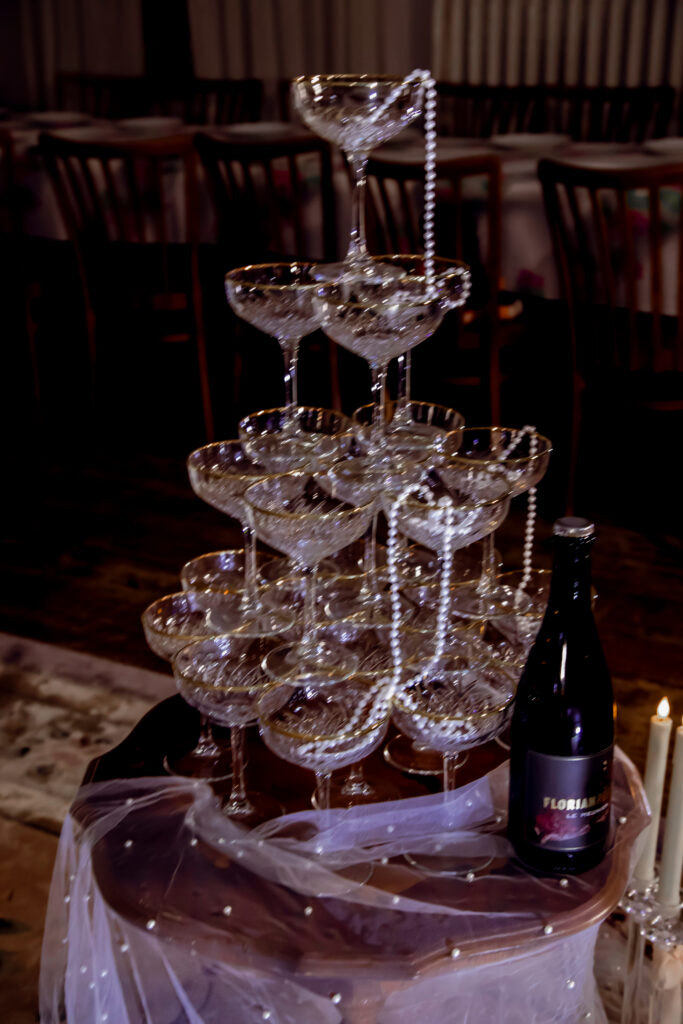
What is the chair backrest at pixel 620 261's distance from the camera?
212 centimetres

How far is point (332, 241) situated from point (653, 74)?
1.96 metres

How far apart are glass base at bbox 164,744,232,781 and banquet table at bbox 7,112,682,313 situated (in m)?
1.65

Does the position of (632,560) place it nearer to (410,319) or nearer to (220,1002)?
(410,319)

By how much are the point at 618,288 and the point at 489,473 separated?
1.41 metres

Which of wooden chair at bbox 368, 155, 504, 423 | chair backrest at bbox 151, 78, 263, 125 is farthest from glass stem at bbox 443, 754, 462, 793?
chair backrest at bbox 151, 78, 263, 125

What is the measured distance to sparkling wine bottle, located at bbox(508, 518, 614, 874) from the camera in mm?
869

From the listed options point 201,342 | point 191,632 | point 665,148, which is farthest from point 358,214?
point 665,148

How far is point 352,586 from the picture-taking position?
46.4 inches

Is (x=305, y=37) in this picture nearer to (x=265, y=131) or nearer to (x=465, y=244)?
(x=265, y=131)

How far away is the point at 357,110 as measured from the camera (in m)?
1.11

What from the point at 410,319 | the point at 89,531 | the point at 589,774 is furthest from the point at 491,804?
the point at 89,531

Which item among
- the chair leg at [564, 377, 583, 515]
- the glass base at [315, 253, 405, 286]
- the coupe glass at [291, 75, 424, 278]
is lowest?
the chair leg at [564, 377, 583, 515]

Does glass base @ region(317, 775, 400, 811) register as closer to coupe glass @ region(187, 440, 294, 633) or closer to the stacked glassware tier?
the stacked glassware tier

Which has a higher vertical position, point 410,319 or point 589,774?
point 410,319
